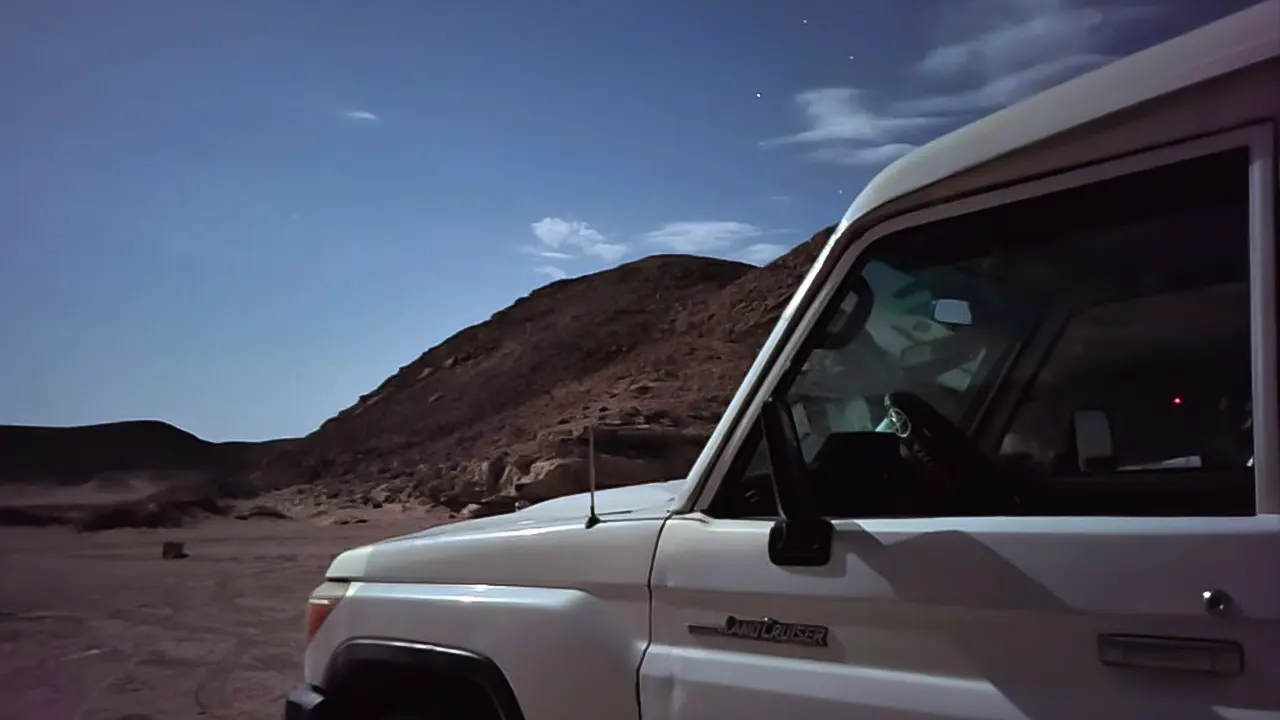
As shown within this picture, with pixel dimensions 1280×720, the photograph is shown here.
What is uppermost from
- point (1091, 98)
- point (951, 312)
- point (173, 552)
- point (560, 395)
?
point (560, 395)

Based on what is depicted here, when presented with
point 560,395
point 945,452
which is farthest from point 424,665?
point 560,395

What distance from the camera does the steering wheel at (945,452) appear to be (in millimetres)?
2295

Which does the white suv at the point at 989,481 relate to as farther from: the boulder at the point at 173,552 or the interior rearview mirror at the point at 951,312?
the boulder at the point at 173,552

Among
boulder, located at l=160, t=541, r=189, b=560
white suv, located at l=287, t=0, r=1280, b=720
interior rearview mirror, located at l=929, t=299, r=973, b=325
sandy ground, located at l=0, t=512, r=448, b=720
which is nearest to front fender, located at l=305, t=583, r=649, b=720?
white suv, located at l=287, t=0, r=1280, b=720

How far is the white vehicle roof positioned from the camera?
1774 millimetres

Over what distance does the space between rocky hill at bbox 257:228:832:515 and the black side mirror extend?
573 inches

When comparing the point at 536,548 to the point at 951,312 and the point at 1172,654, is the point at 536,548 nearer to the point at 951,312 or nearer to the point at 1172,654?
the point at 951,312

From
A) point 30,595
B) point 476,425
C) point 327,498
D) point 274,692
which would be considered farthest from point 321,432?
point 274,692

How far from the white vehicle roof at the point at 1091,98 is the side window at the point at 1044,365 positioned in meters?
0.11

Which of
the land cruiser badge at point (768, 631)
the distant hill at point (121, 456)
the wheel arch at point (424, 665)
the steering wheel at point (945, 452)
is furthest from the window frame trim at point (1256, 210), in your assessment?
the distant hill at point (121, 456)

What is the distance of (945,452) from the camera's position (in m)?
2.43

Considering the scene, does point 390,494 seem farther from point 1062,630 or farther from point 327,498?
point 1062,630

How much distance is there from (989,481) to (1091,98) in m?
0.80

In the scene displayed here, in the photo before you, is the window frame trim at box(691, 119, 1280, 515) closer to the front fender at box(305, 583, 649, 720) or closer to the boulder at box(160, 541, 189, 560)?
the front fender at box(305, 583, 649, 720)
